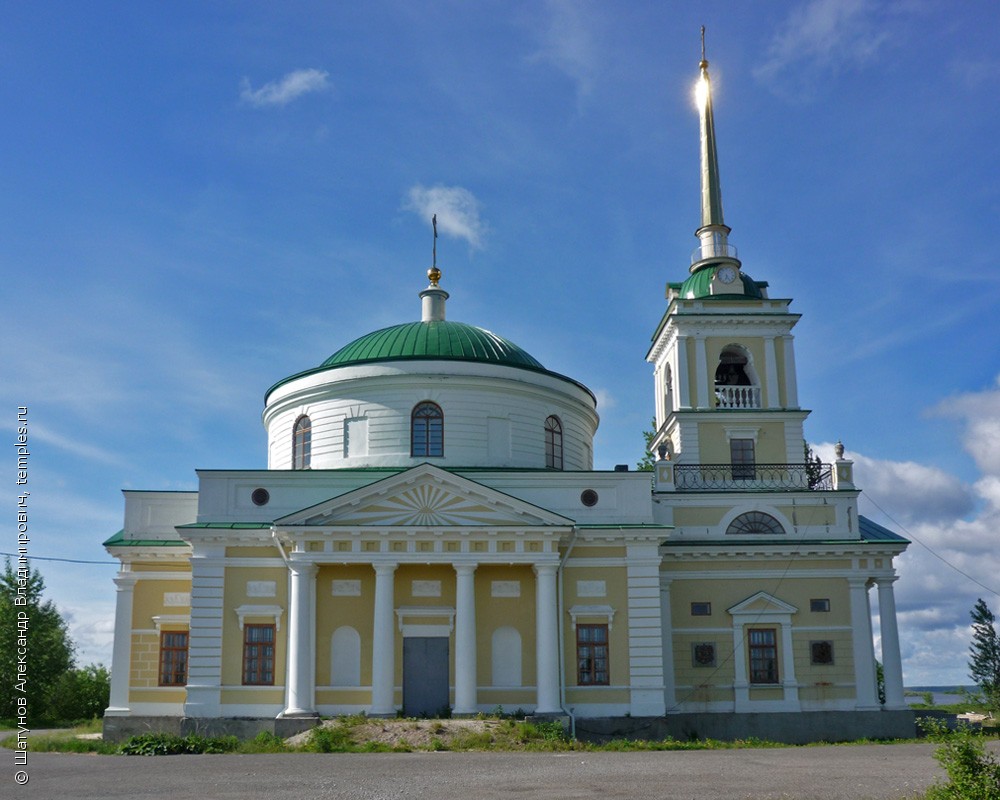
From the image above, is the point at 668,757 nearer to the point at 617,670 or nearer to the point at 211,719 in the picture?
the point at 617,670

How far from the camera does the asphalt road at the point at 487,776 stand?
15383mm

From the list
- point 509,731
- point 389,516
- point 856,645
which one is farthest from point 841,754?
point 389,516

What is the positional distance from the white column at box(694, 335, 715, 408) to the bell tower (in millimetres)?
29

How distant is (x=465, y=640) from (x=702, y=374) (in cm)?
1128

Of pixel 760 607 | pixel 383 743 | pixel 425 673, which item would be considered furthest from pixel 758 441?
pixel 383 743

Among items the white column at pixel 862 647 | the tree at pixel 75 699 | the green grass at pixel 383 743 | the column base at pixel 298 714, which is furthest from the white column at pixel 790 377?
the tree at pixel 75 699

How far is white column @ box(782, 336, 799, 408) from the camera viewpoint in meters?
32.7

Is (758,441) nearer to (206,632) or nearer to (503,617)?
(503,617)

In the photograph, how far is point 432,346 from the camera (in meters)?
32.8

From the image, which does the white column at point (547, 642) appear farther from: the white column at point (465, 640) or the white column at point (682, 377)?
the white column at point (682, 377)

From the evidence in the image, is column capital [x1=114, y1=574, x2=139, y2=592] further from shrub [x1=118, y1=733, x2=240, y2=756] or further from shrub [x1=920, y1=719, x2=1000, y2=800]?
shrub [x1=920, y1=719, x2=1000, y2=800]

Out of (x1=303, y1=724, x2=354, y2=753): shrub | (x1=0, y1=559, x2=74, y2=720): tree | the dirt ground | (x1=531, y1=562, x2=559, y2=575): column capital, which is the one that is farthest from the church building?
(x1=0, y1=559, x2=74, y2=720): tree

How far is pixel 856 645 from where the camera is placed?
3038cm

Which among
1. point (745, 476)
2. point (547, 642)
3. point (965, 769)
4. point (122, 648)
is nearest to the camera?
point (965, 769)
